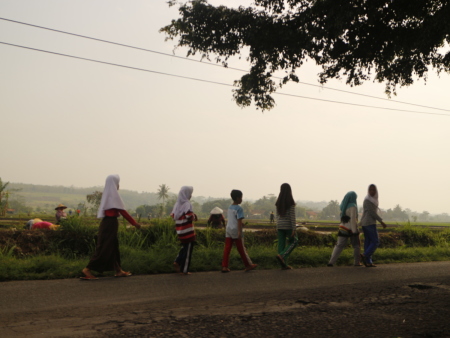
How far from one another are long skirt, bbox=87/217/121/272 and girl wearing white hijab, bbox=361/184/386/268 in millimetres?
5604

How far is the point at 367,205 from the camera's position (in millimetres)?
10977

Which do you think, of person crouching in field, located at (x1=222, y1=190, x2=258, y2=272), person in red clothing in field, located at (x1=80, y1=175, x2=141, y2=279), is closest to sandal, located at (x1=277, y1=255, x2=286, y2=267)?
person crouching in field, located at (x1=222, y1=190, x2=258, y2=272)

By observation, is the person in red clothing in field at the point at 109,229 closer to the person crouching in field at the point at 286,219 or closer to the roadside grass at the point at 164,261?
the roadside grass at the point at 164,261

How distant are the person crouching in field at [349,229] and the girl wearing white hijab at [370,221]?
20 centimetres

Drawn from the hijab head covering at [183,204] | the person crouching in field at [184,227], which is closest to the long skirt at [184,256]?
the person crouching in field at [184,227]

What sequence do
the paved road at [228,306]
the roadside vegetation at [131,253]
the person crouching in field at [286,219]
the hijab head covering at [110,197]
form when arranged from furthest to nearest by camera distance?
the person crouching in field at [286,219], the roadside vegetation at [131,253], the hijab head covering at [110,197], the paved road at [228,306]

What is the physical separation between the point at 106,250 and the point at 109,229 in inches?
14.4

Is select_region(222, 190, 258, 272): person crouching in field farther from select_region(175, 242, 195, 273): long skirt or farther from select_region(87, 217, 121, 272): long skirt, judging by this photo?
select_region(87, 217, 121, 272): long skirt

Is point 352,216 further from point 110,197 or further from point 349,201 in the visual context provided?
point 110,197

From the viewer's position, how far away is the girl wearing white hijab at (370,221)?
10625mm

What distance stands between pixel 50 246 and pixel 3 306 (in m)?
5.08

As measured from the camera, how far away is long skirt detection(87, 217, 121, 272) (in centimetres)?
803

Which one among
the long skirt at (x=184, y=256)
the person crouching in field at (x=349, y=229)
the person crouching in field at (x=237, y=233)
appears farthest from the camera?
the person crouching in field at (x=349, y=229)

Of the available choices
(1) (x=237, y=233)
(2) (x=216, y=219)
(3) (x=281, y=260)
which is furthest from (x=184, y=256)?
(2) (x=216, y=219)
